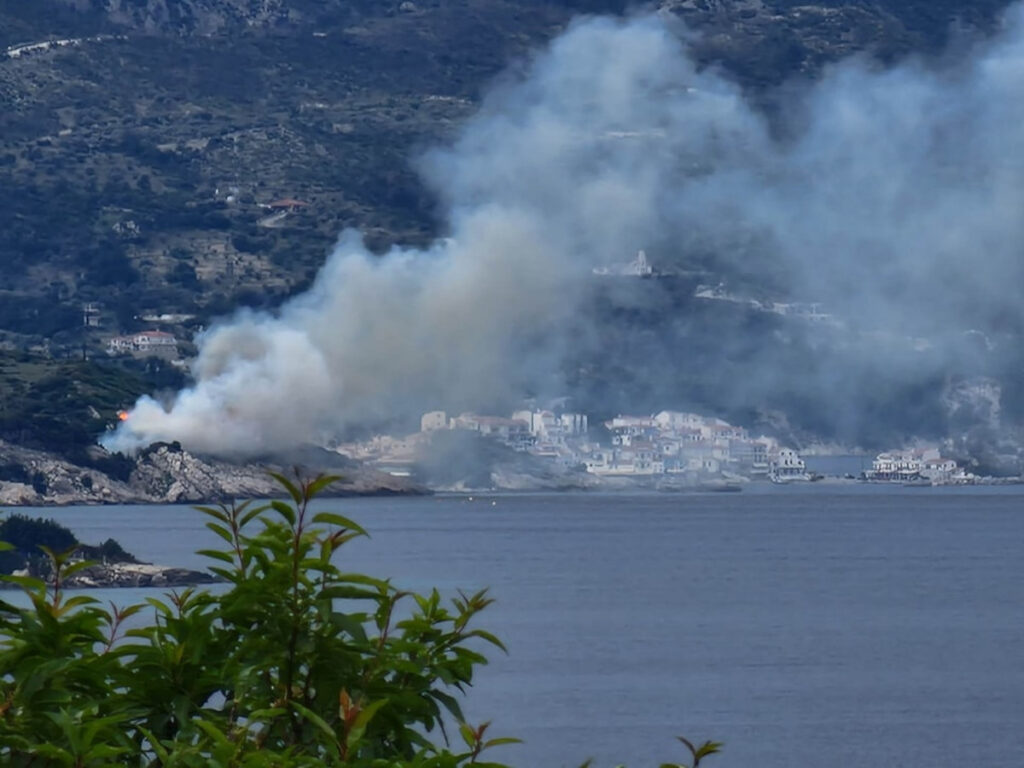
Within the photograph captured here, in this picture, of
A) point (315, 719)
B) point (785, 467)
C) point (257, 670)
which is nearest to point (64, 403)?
point (785, 467)

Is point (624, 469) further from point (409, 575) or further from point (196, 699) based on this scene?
point (196, 699)

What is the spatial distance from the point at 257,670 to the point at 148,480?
373 feet

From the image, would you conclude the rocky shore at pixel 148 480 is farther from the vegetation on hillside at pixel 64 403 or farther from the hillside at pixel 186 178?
the hillside at pixel 186 178

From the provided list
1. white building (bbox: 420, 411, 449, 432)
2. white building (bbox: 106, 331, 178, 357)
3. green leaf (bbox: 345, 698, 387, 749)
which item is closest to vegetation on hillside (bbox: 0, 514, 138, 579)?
green leaf (bbox: 345, 698, 387, 749)

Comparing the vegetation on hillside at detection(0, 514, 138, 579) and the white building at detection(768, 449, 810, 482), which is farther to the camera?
the white building at detection(768, 449, 810, 482)

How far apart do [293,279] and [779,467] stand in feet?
129

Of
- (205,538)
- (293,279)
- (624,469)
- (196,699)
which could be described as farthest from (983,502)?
(196,699)

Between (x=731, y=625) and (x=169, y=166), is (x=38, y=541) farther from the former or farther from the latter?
(x=169, y=166)

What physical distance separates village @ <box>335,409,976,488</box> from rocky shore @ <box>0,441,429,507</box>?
16.3 metres

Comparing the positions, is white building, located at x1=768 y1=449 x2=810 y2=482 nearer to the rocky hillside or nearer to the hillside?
the hillside

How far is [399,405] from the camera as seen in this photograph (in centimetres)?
12469

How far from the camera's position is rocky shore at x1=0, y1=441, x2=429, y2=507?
11038 centimetres

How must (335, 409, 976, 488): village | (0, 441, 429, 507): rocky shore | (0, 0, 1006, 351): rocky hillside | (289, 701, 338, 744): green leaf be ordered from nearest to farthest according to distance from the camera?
(289, 701, 338, 744): green leaf, (0, 441, 429, 507): rocky shore, (335, 409, 976, 488): village, (0, 0, 1006, 351): rocky hillside

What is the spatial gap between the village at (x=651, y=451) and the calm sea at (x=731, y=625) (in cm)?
602
